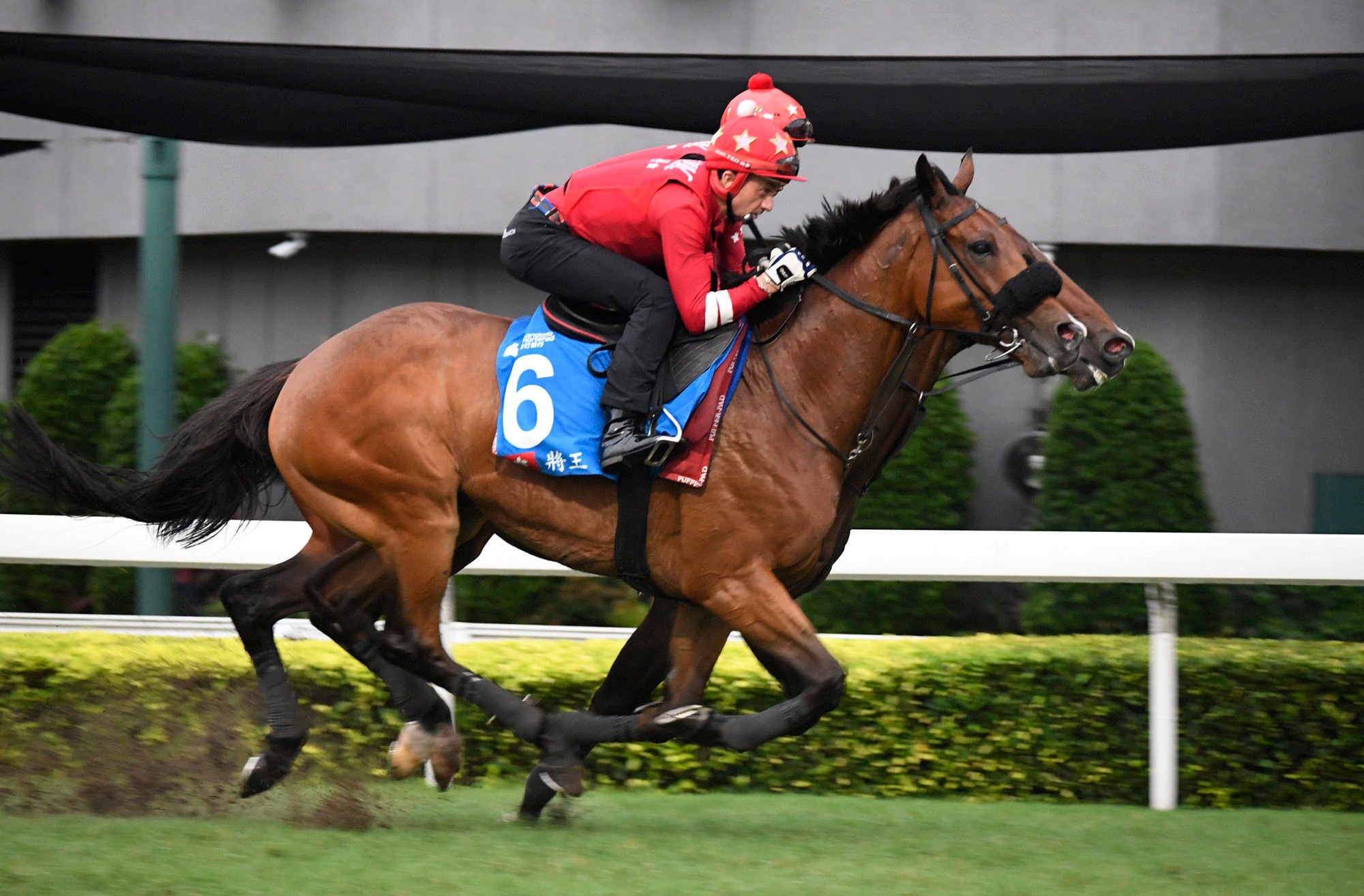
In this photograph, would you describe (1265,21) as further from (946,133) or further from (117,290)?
(117,290)

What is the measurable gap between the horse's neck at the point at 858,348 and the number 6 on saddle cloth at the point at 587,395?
19 centimetres

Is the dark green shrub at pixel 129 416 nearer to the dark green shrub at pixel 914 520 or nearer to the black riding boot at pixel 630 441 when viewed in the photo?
the dark green shrub at pixel 914 520

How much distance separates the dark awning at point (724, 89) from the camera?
4.67 meters

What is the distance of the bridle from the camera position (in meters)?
4.04

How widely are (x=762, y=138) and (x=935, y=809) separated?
2.28 metres

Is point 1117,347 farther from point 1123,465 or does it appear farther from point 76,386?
point 76,386

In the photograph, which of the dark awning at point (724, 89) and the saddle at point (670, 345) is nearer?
the saddle at point (670, 345)

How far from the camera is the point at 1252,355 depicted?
8742 mm

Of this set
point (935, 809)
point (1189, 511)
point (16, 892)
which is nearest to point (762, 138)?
point (935, 809)

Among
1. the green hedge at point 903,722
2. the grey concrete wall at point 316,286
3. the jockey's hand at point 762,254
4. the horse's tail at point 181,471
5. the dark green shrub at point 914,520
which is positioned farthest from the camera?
the grey concrete wall at point 316,286

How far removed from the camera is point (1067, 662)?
5145 millimetres

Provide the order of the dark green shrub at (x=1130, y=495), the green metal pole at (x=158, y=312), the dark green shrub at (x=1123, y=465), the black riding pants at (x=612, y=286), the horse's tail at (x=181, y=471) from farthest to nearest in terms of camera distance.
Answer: the dark green shrub at (x=1123, y=465)
the dark green shrub at (x=1130, y=495)
the green metal pole at (x=158, y=312)
the horse's tail at (x=181, y=471)
the black riding pants at (x=612, y=286)

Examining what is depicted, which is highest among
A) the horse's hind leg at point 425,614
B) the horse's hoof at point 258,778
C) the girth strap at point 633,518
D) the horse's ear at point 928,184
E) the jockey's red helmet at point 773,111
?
the jockey's red helmet at point 773,111

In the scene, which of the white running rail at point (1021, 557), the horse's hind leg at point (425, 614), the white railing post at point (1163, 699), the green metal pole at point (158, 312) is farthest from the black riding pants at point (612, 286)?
the green metal pole at point (158, 312)
